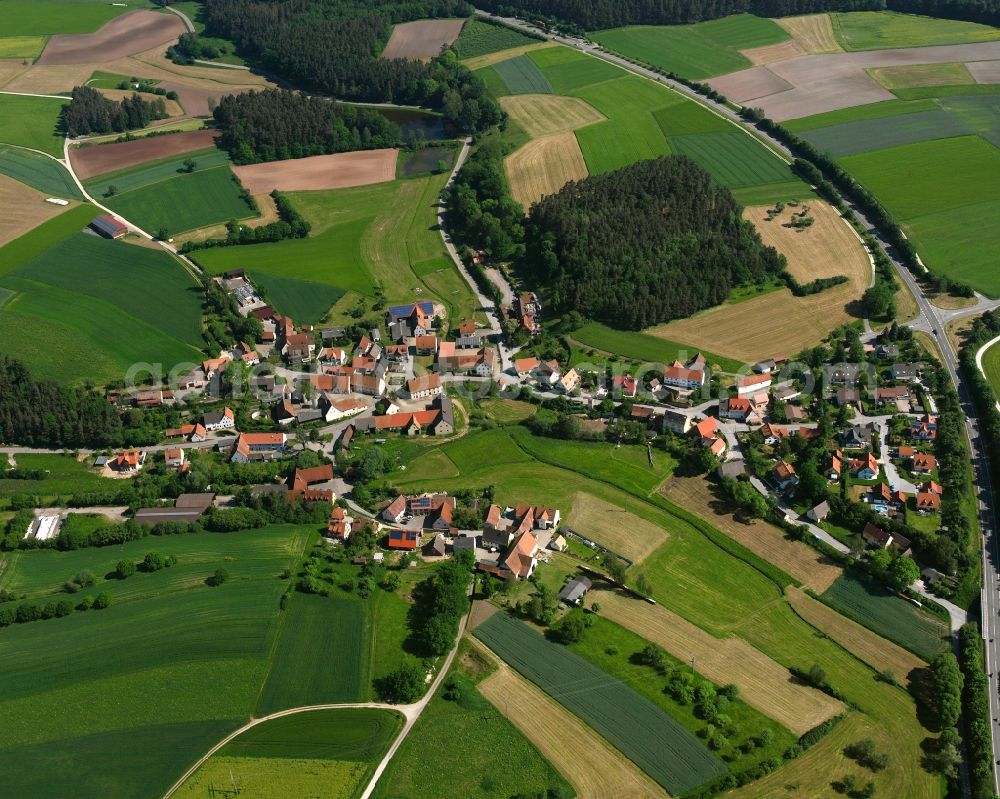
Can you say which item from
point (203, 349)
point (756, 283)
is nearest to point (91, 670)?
point (203, 349)

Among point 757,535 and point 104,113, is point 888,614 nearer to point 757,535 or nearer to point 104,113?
point 757,535

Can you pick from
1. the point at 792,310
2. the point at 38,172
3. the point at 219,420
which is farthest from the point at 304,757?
the point at 38,172

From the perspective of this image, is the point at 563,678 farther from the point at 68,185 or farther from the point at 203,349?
the point at 68,185

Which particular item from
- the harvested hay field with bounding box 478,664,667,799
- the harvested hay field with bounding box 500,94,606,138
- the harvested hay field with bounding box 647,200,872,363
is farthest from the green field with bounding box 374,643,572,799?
the harvested hay field with bounding box 500,94,606,138

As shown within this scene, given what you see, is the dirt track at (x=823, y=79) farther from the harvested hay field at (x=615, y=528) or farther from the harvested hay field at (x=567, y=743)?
the harvested hay field at (x=567, y=743)

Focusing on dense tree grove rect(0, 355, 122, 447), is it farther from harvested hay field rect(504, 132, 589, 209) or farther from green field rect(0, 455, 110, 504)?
harvested hay field rect(504, 132, 589, 209)

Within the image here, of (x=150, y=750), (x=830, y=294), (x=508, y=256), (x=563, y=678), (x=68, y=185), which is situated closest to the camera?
(x=150, y=750)

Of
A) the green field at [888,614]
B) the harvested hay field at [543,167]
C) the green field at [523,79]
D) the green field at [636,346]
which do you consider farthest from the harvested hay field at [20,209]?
the green field at [888,614]

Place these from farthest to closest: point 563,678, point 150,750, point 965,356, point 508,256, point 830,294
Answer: point 508,256, point 830,294, point 965,356, point 563,678, point 150,750

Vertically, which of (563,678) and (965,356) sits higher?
(965,356)
